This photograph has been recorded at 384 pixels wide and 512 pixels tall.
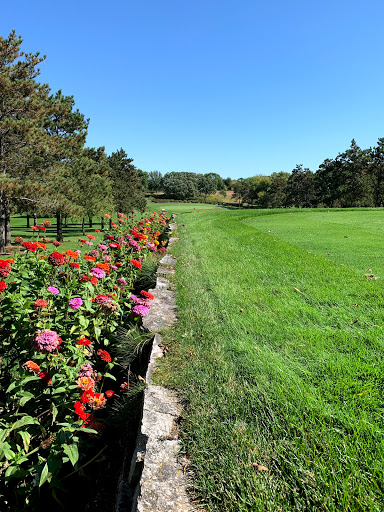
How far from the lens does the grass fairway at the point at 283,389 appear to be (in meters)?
1.31

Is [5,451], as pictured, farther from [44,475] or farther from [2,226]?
[2,226]

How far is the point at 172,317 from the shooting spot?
10.8 ft

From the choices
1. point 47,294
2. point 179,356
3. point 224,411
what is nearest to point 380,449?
point 224,411

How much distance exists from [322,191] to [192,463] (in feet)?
176

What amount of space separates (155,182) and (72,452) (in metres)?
113

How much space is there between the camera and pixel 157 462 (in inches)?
59.6

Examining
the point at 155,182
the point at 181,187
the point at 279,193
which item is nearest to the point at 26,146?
the point at 279,193

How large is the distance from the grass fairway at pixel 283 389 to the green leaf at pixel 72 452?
68 cm

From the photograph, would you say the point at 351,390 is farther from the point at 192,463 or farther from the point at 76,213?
the point at 76,213

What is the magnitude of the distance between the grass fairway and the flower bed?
603 millimetres

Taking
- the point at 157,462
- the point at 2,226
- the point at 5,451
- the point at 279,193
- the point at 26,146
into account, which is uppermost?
the point at 279,193

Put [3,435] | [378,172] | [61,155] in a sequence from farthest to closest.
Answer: [378,172] → [61,155] → [3,435]

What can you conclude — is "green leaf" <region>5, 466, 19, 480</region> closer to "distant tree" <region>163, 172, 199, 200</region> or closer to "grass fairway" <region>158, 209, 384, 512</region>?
"grass fairway" <region>158, 209, 384, 512</region>

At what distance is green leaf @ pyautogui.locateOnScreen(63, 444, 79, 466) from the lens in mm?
1755
